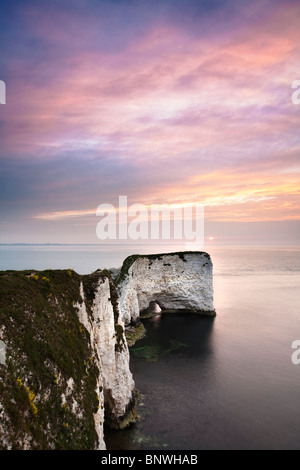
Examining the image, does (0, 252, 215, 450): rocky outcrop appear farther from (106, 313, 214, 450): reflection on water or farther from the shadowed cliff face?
(106, 313, 214, 450): reflection on water

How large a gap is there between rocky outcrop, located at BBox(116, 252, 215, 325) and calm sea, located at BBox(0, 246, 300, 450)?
3084 mm

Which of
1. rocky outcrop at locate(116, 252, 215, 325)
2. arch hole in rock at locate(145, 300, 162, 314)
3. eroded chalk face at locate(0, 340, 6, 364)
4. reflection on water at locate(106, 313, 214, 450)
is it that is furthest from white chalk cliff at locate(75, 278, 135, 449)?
arch hole in rock at locate(145, 300, 162, 314)

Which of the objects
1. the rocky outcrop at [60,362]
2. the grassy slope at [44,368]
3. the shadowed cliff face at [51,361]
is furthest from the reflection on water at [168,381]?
the grassy slope at [44,368]

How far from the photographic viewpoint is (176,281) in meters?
51.3

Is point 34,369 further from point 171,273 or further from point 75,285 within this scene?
point 171,273

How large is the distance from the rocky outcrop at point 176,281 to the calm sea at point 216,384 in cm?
308

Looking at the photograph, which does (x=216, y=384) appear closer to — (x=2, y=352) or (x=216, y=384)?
(x=216, y=384)

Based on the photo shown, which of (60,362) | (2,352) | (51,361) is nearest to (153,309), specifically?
(60,362)

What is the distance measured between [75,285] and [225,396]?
17.0 metres

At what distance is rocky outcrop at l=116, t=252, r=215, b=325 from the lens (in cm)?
5025

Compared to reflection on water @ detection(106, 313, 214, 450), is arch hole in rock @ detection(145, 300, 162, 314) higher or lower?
lower

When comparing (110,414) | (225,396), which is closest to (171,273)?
(225,396)

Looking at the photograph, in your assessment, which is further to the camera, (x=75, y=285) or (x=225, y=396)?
(x=225, y=396)
